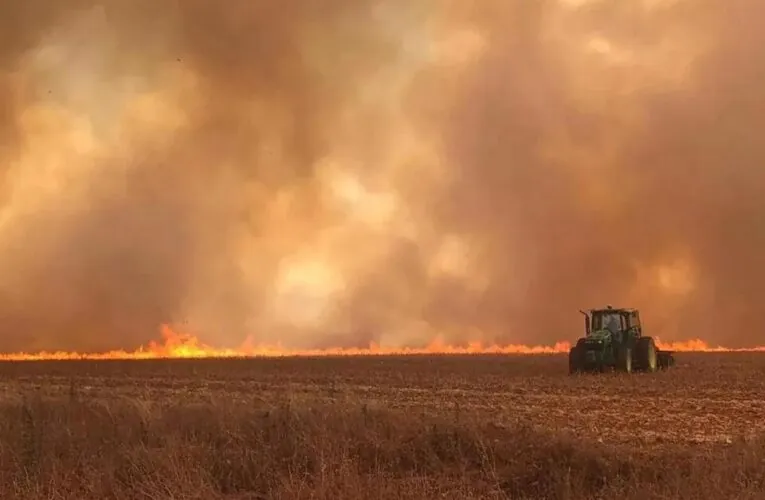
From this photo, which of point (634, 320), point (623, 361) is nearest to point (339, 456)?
point (623, 361)

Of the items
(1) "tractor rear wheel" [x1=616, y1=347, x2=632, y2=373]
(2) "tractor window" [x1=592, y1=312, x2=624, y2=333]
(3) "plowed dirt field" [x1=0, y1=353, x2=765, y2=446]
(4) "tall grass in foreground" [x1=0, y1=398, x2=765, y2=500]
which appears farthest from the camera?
(2) "tractor window" [x1=592, y1=312, x2=624, y2=333]

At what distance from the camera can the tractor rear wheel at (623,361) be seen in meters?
32.1

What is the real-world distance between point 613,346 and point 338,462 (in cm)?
2468

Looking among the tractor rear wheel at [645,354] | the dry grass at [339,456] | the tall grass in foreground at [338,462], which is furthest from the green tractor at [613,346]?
the tall grass in foreground at [338,462]

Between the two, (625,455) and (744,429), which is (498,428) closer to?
(625,455)

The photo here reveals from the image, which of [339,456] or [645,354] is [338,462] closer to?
[339,456]

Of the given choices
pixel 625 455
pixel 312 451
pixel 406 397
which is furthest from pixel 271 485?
Answer: pixel 406 397

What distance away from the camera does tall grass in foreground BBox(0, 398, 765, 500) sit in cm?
920

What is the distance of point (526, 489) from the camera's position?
32.9ft

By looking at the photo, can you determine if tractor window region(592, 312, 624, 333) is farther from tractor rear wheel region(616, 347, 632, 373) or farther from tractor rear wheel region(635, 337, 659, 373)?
tractor rear wheel region(616, 347, 632, 373)

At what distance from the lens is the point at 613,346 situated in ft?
107

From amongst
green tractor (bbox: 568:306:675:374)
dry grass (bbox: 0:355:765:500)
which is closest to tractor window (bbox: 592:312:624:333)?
green tractor (bbox: 568:306:675:374)

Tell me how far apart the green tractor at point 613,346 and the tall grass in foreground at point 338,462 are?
20.2m

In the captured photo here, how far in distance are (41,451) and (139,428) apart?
80.9 inches
